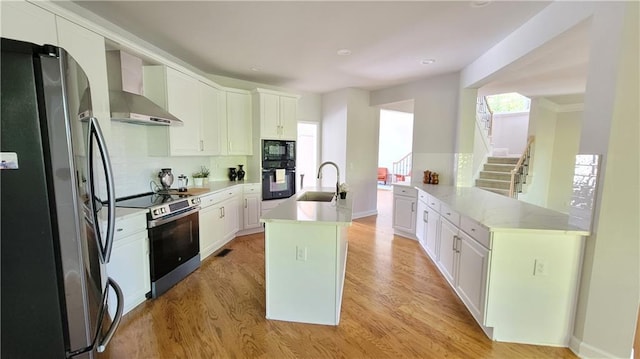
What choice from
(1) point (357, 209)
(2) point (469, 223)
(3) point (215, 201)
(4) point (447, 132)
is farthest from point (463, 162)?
(3) point (215, 201)

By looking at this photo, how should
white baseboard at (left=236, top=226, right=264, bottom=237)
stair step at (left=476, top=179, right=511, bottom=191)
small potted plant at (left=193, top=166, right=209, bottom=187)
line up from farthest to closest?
stair step at (left=476, top=179, right=511, bottom=191)
white baseboard at (left=236, top=226, right=264, bottom=237)
small potted plant at (left=193, top=166, right=209, bottom=187)

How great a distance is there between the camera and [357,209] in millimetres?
5867

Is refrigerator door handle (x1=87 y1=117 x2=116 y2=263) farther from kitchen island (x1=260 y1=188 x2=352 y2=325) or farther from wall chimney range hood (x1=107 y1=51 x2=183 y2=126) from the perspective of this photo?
wall chimney range hood (x1=107 y1=51 x2=183 y2=126)

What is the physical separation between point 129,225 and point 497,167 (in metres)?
7.07

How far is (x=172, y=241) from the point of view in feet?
9.30

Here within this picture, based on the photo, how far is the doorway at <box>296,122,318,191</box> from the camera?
620 centimetres

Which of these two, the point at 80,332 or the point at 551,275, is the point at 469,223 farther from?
the point at 80,332

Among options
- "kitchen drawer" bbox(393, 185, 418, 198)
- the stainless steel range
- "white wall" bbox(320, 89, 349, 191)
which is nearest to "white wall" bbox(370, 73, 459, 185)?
"kitchen drawer" bbox(393, 185, 418, 198)

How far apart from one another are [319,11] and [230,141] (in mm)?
2698

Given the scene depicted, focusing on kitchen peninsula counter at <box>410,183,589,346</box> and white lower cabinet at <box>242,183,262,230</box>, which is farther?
white lower cabinet at <box>242,183,262,230</box>

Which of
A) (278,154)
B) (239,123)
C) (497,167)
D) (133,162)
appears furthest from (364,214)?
(133,162)

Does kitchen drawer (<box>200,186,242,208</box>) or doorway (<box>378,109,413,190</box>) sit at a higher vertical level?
doorway (<box>378,109,413,190</box>)

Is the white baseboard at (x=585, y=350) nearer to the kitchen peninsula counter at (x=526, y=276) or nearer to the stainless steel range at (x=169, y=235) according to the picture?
the kitchen peninsula counter at (x=526, y=276)

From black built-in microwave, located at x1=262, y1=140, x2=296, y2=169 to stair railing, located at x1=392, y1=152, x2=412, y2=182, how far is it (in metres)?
7.27
